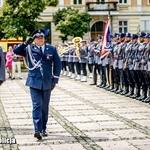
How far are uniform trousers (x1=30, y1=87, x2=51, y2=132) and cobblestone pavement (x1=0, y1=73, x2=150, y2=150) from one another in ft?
0.88

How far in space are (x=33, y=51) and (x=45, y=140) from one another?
1602 millimetres

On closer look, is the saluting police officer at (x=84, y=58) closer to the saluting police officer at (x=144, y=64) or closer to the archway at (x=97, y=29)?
the saluting police officer at (x=144, y=64)

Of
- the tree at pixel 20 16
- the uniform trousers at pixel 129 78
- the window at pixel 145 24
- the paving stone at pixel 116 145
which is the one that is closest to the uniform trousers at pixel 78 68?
the uniform trousers at pixel 129 78

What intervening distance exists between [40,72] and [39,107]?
2.06 feet

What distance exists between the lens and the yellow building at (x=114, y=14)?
47.3 meters

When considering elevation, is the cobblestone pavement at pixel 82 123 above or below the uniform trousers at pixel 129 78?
below

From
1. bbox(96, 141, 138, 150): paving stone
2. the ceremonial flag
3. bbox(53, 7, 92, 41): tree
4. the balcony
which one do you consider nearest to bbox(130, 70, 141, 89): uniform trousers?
the ceremonial flag

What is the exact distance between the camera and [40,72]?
9.07 m

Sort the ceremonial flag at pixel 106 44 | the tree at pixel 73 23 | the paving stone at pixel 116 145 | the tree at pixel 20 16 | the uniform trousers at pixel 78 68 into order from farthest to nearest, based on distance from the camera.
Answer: the tree at pixel 73 23 < the tree at pixel 20 16 < the uniform trousers at pixel 78 68 < the ceremonial flag at pixel 106 44 < the paving stone at pixel 116 145

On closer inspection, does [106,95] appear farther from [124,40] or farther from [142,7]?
[142,7]

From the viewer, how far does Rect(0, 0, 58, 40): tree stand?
3234 centimetres

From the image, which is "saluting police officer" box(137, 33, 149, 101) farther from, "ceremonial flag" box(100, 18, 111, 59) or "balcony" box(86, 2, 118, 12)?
"balcony" box(86, 2, 118, 12)

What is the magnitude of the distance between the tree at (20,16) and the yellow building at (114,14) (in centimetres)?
1378

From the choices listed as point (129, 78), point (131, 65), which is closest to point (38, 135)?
point (131, 65)
